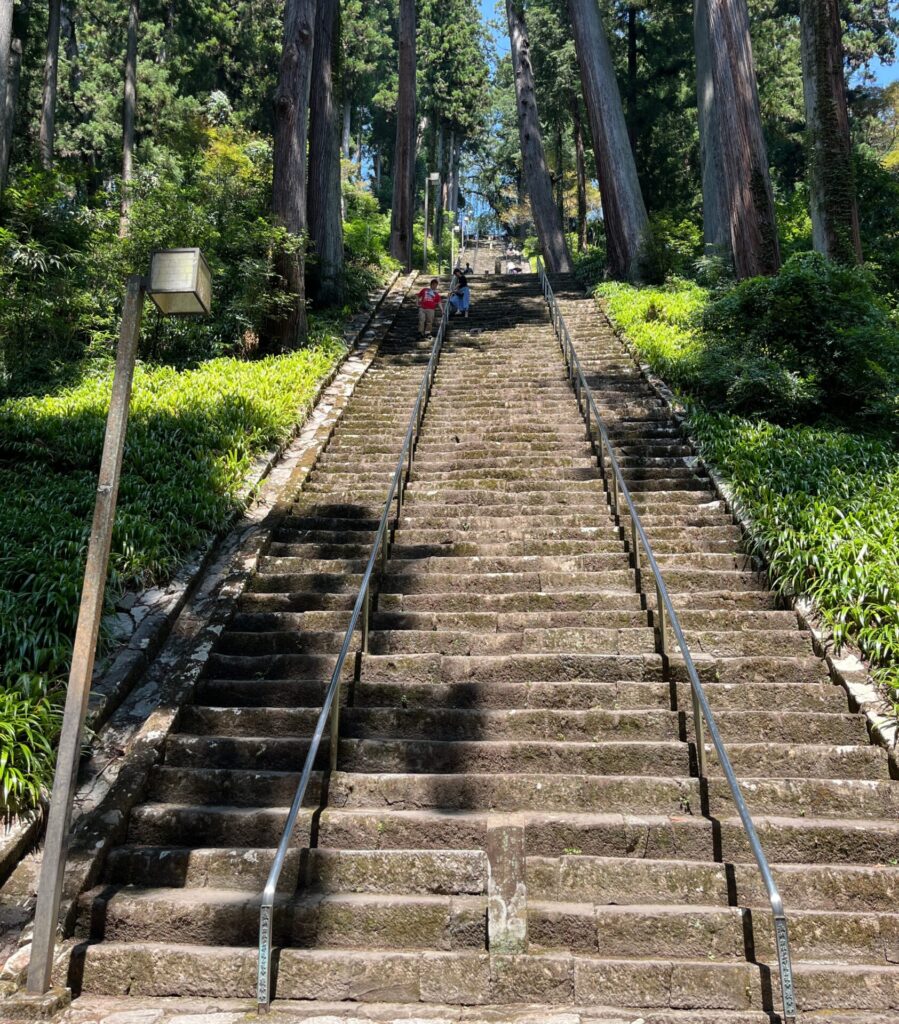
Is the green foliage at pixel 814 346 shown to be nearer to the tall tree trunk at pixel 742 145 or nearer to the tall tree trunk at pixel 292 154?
the tall tree trunk at pixel 742 145

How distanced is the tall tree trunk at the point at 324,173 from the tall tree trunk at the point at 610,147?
5.34m

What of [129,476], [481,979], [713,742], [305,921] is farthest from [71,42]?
[481,979]

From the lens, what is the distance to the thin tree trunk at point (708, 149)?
1591 cm

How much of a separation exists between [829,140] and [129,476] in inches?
408

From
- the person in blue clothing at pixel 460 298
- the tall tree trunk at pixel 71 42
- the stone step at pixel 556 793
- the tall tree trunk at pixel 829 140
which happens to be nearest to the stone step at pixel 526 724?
the stone step at pixel 556 793

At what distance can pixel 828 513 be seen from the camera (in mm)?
6445

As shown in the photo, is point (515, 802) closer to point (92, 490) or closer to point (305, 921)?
point (305, 921)

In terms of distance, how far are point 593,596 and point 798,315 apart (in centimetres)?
537

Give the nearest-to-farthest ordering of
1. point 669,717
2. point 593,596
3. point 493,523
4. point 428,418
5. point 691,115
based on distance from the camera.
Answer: point 669,717
point 593,596
point 493,523
point 428,418
point 691,115

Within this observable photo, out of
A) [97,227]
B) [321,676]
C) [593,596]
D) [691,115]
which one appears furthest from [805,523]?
[691,115]

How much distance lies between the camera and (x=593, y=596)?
607 cm

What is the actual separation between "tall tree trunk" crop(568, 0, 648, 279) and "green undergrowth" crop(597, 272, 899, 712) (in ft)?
18.4

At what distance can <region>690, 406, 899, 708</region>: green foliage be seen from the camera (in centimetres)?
536

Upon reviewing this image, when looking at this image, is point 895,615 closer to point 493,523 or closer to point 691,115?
point 493,523
